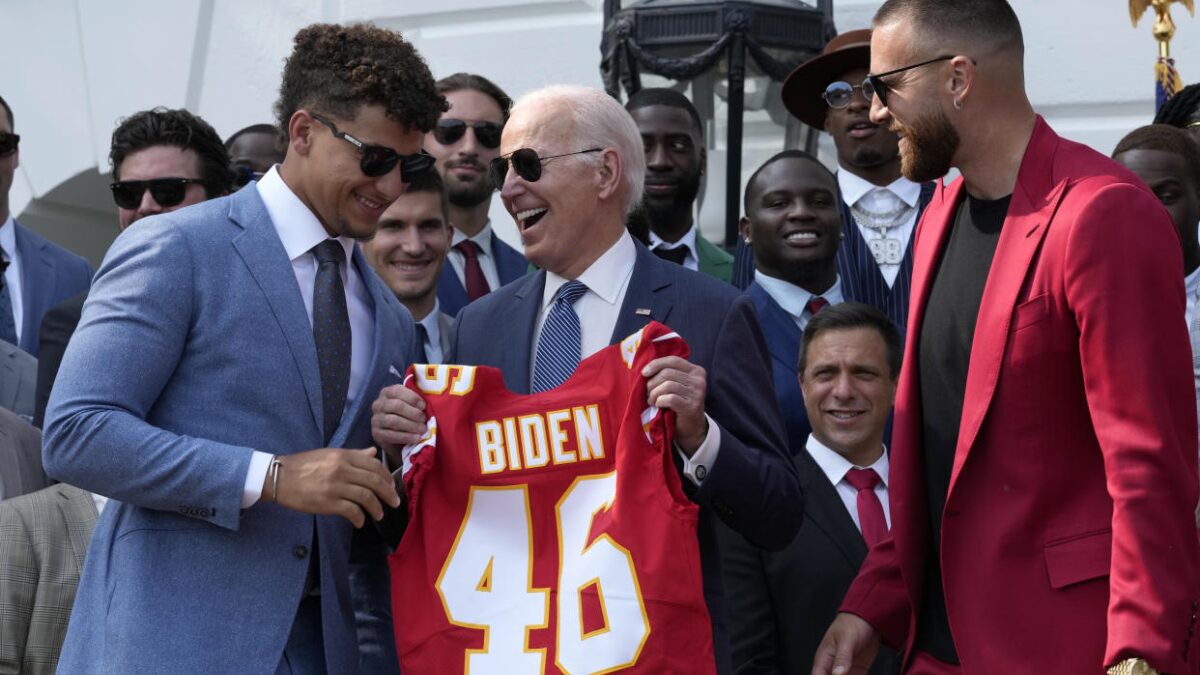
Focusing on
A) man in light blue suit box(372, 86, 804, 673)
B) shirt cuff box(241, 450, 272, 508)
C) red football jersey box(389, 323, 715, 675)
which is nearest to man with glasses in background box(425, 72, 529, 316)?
man in light blue suit box(372, 86, 804, 673)

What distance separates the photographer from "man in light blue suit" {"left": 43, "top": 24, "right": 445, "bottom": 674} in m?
3.77

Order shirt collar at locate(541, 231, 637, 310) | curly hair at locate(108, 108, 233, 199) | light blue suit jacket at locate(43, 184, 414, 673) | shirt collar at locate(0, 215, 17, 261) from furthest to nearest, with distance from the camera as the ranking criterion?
shirt collar at locate(0, 215, 17, 261), curly hair at locate(108, 108, 233, 199), shirt collar at locate(541, 231, 637, 310), light blue suit jacket at locate(43, 184, 414, 673)

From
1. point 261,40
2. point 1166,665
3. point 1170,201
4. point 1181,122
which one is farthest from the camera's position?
point 261,40

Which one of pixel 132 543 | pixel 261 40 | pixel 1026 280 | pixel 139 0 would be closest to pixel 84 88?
pixel 139 0

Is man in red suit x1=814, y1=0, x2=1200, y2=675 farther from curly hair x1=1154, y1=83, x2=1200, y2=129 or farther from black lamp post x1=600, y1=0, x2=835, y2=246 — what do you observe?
curly hair x1=1154, y1=83, x2=1200, y2=129

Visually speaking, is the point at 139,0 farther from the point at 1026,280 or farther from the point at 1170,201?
the point at 1026,280

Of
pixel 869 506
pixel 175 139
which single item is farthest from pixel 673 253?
pixel 175 139

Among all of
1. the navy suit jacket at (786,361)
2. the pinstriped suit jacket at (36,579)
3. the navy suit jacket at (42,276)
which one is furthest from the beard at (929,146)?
the navy suit jacket at (42,276)

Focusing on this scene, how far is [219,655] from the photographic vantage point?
385 centimetres

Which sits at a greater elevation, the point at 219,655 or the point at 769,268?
the point at 769,268

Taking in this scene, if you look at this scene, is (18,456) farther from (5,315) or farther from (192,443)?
(192,443)

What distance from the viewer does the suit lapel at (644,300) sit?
172 inches

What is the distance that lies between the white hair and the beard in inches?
30.9

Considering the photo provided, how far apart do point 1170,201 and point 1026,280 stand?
8.04 ft
